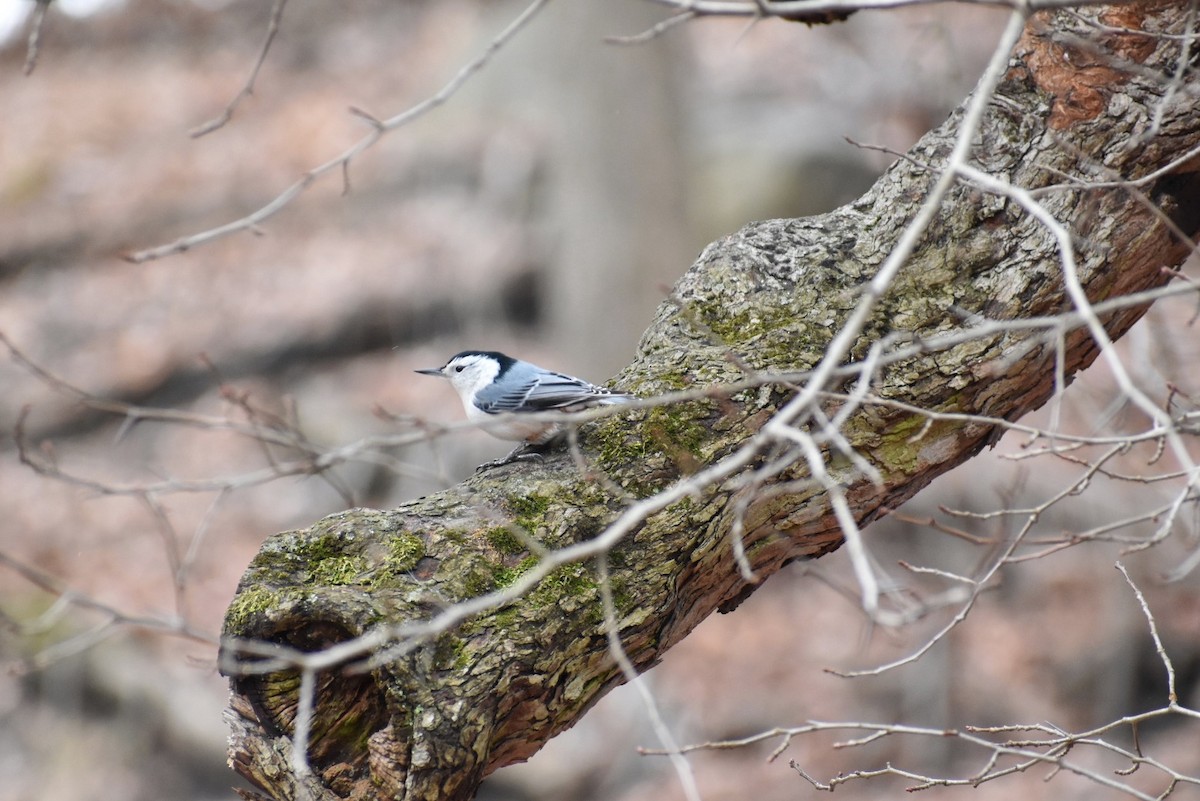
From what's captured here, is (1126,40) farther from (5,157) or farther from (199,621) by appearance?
(5,157)

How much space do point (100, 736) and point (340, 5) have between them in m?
7.71

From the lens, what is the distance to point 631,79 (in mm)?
8352

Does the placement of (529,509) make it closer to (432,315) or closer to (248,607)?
(248,607)

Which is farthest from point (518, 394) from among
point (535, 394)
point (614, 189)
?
point (614, 189)


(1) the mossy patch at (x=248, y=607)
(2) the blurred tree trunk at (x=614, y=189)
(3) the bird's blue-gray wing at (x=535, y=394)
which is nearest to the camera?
(1) the mossy patch at (x=248, y=607)

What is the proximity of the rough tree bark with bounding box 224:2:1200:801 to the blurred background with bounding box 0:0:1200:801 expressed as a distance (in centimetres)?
155

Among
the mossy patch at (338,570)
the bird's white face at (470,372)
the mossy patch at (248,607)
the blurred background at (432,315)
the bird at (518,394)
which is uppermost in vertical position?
the mossy patch at (248,607)

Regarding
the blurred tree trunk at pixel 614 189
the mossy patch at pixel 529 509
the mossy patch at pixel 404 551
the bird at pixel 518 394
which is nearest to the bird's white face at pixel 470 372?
the bird at pixel 518 394

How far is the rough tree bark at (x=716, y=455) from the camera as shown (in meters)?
2.27

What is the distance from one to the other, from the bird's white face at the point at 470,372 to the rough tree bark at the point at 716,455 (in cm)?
112

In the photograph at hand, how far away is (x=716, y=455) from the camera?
8.86 ft

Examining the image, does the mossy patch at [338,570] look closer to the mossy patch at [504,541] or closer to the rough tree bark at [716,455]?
the rough tree bark at [716,455]

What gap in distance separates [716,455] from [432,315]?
21.0 ft

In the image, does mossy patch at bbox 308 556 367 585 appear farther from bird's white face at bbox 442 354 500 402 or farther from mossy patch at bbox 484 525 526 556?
bird's white face at bbox 442 354 500 402
